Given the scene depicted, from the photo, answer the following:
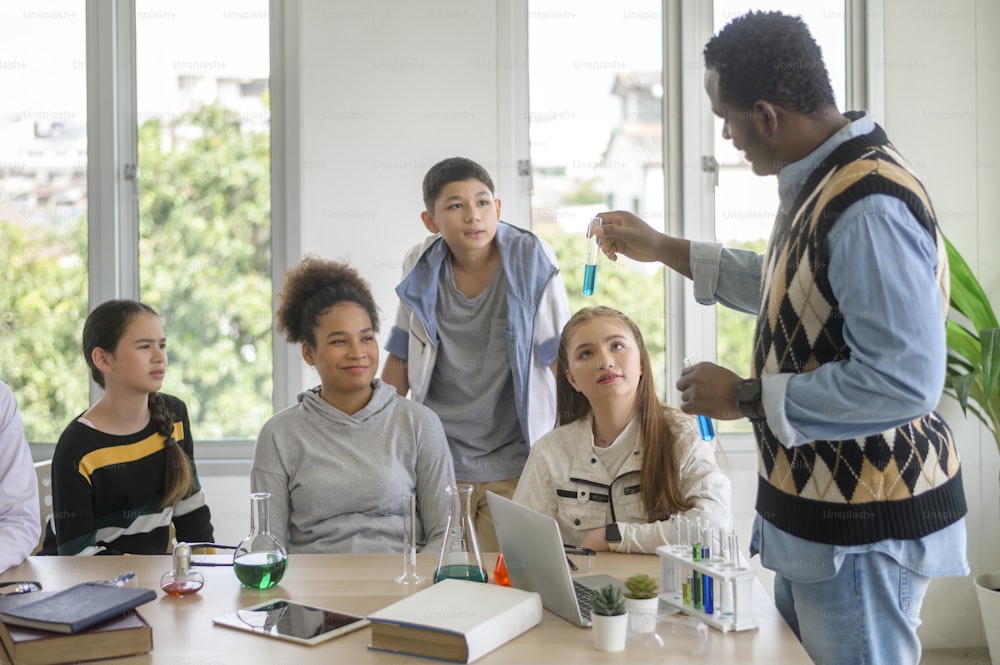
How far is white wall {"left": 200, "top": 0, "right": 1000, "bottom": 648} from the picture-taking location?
3535 mm

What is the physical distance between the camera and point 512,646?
5.06 feet

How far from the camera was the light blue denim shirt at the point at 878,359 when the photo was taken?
1366 mm

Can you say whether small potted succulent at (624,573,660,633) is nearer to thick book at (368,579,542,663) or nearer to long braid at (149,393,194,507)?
thick book at (368,579,542,663)

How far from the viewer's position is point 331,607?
175cm

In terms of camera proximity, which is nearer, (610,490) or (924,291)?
(924,291)

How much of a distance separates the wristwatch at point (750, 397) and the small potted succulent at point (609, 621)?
0.35 metres

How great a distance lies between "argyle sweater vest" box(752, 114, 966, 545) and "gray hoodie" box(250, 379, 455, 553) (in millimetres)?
1063

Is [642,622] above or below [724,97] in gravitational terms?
below

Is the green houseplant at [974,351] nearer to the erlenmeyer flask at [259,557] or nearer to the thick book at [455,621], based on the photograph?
the thick book at [455,621]

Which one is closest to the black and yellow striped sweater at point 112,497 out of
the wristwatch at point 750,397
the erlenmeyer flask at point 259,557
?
the erlenmeyer flask at point 259,557

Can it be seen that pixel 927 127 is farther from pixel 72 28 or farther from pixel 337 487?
pixel 72 28

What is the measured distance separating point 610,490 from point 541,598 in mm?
577

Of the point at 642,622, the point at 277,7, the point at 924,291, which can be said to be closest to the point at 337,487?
the point at 642,622

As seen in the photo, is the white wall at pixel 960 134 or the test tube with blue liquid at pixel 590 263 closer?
the test tube with blue liquid at pixel 590 263
